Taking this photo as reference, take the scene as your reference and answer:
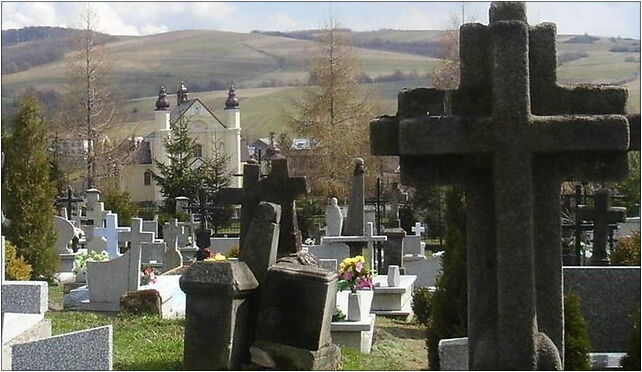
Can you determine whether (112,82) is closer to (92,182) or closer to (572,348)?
(92,182)

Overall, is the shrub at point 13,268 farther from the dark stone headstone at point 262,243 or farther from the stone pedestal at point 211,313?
the stone pedestal at point 211,313

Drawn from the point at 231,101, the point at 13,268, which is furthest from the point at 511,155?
the point at 231,101

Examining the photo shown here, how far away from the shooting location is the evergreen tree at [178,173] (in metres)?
34.7

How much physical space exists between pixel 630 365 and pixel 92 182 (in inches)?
1381

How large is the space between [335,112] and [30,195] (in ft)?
85.5

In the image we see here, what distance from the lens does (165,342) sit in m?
9.86

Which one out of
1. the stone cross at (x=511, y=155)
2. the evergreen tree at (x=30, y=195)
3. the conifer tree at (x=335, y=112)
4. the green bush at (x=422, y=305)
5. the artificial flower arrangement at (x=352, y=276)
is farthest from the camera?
the conifer tree at (x=335, y=112)

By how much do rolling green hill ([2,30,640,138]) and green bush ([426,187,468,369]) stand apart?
83428 millimetres

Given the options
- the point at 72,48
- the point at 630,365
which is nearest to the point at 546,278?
the point at 630,365

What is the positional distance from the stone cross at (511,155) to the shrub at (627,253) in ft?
22.6

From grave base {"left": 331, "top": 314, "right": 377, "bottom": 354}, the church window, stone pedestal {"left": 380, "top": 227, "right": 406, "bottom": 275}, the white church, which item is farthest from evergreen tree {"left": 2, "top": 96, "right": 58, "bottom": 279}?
the white church

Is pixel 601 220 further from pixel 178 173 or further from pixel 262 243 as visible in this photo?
pixel 178 173

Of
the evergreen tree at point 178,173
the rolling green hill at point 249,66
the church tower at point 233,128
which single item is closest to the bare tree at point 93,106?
the evergreen tree at point 178,173

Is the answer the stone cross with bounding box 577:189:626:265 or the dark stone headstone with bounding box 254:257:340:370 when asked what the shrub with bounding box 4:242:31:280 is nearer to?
the dark stone headstone with bounding box 254:257:340:370
